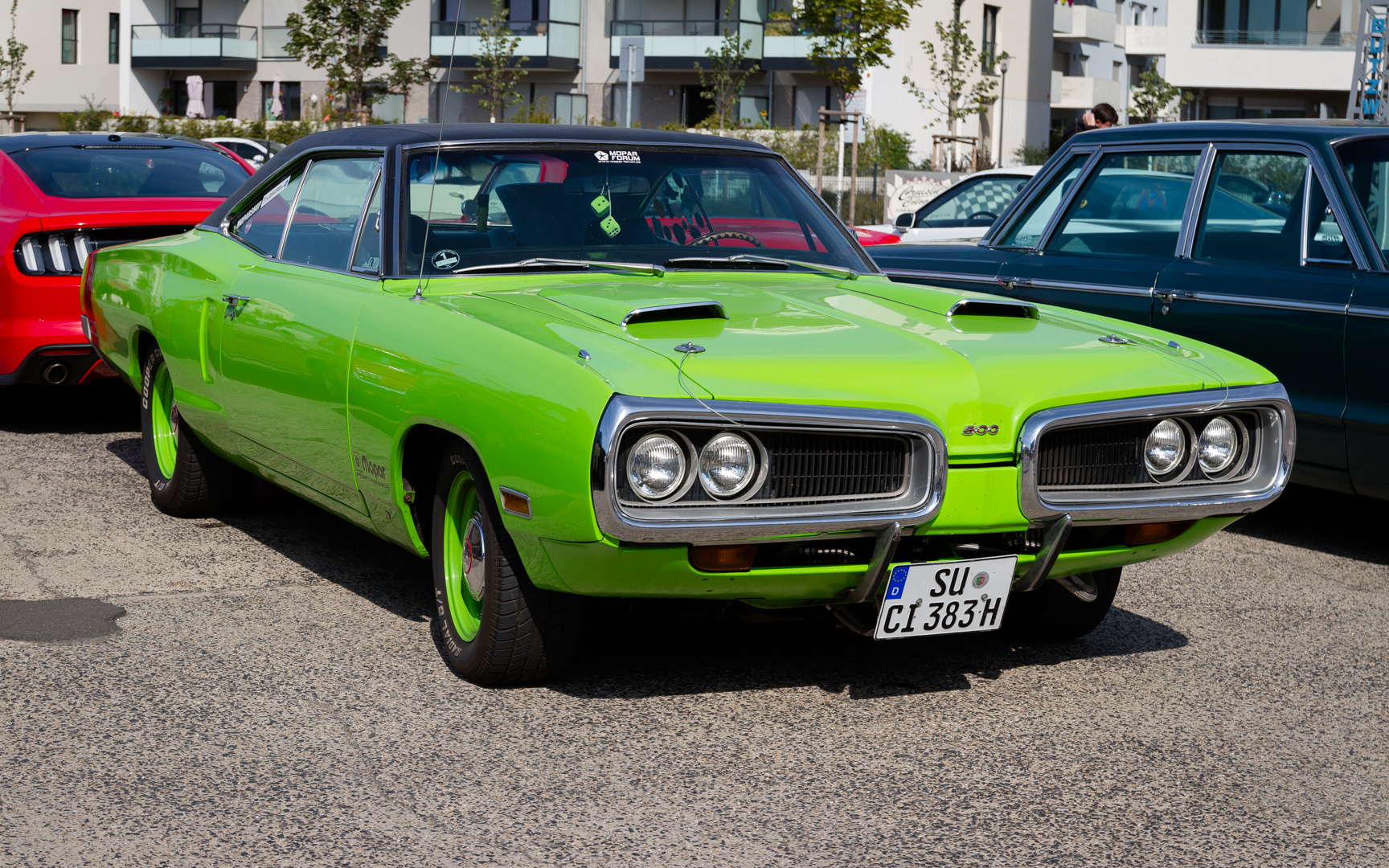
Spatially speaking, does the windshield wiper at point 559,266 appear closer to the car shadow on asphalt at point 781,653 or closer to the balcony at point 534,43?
the car shadow on asphalt at point 781,653

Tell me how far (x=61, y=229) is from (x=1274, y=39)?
45655 millimetres

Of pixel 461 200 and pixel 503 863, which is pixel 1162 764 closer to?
pixel 503 863

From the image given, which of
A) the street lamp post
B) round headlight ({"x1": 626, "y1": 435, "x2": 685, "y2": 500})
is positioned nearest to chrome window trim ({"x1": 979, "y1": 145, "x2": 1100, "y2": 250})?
round headlight ({"x1": 626, "y1": 435, "x2": 685, "y2": 500})

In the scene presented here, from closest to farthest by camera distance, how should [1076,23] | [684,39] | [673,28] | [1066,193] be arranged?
1. [1066,193]
2. [684,39]
3. [673,28]
4. [1076,23]

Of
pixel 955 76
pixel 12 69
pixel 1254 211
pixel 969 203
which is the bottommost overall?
pixel 1254 211

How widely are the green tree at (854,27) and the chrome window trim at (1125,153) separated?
19.2 metres

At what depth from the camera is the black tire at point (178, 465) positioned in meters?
6.21

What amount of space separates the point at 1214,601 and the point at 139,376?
422 centimetres

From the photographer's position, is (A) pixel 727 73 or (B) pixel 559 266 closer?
(B) pixel 559 266

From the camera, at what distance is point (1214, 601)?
552 cm

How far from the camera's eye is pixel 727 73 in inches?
1745

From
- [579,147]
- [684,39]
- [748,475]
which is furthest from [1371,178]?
[684,39]

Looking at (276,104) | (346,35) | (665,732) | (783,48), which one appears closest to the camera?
(665,732)

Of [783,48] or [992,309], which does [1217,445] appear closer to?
[992,309]
